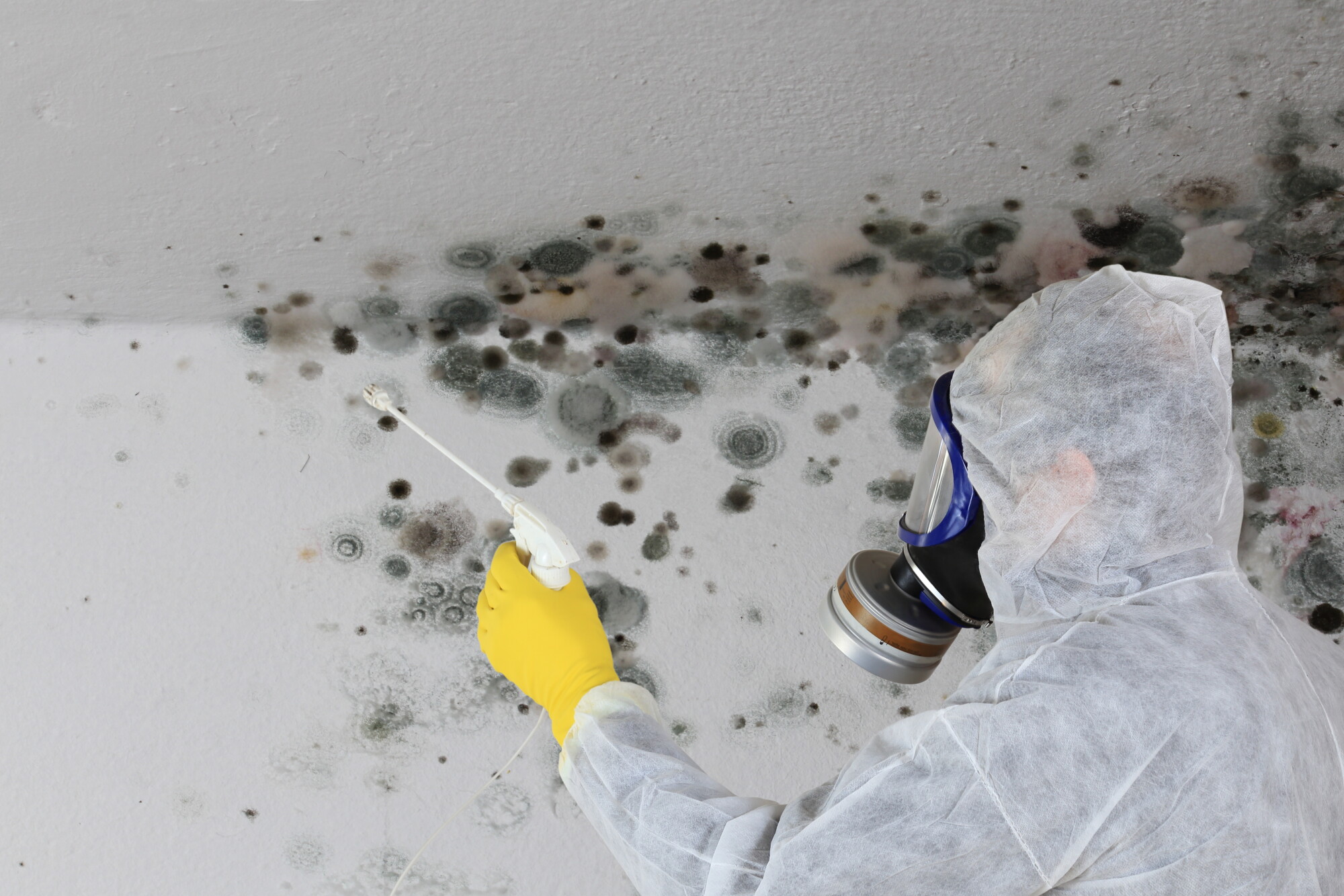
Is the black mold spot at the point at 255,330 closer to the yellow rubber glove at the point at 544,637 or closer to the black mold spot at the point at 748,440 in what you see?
the yellow rubber glove at the point at 544,637

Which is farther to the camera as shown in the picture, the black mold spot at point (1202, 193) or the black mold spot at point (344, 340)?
the black mold spot at point (344, 340)

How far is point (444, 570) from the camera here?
5.23 feet

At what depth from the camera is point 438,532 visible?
5.28ft

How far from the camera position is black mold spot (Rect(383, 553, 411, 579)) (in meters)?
1.58

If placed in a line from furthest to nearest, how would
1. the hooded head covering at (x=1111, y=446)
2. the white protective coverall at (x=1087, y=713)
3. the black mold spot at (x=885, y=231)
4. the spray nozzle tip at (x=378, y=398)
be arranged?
the black mold spot at (x=885, y=231)
the spray nozzle tip at (x=378, y=398)
the hooded head covering at (x=1111, y=446)
the white protective coverall at (x=1087, y=713)

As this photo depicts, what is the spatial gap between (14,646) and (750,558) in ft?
3.94

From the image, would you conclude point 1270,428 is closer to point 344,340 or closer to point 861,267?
point 861,267

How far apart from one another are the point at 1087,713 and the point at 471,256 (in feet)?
3.74

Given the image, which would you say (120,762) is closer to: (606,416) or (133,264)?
(133,264)

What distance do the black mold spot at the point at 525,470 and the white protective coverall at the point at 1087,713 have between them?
633 millimetres

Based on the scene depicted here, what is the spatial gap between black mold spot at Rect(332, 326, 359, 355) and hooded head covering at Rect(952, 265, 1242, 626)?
1.11 m

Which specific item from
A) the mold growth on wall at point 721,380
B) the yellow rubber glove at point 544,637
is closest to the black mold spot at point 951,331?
the mold growth on wall at point 721,380

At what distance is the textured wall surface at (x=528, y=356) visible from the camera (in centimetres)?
125

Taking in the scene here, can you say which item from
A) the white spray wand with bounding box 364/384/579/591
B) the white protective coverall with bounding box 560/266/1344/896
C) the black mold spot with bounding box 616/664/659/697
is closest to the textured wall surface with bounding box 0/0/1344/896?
the black mold spot with bounding box 616/664/659/697
